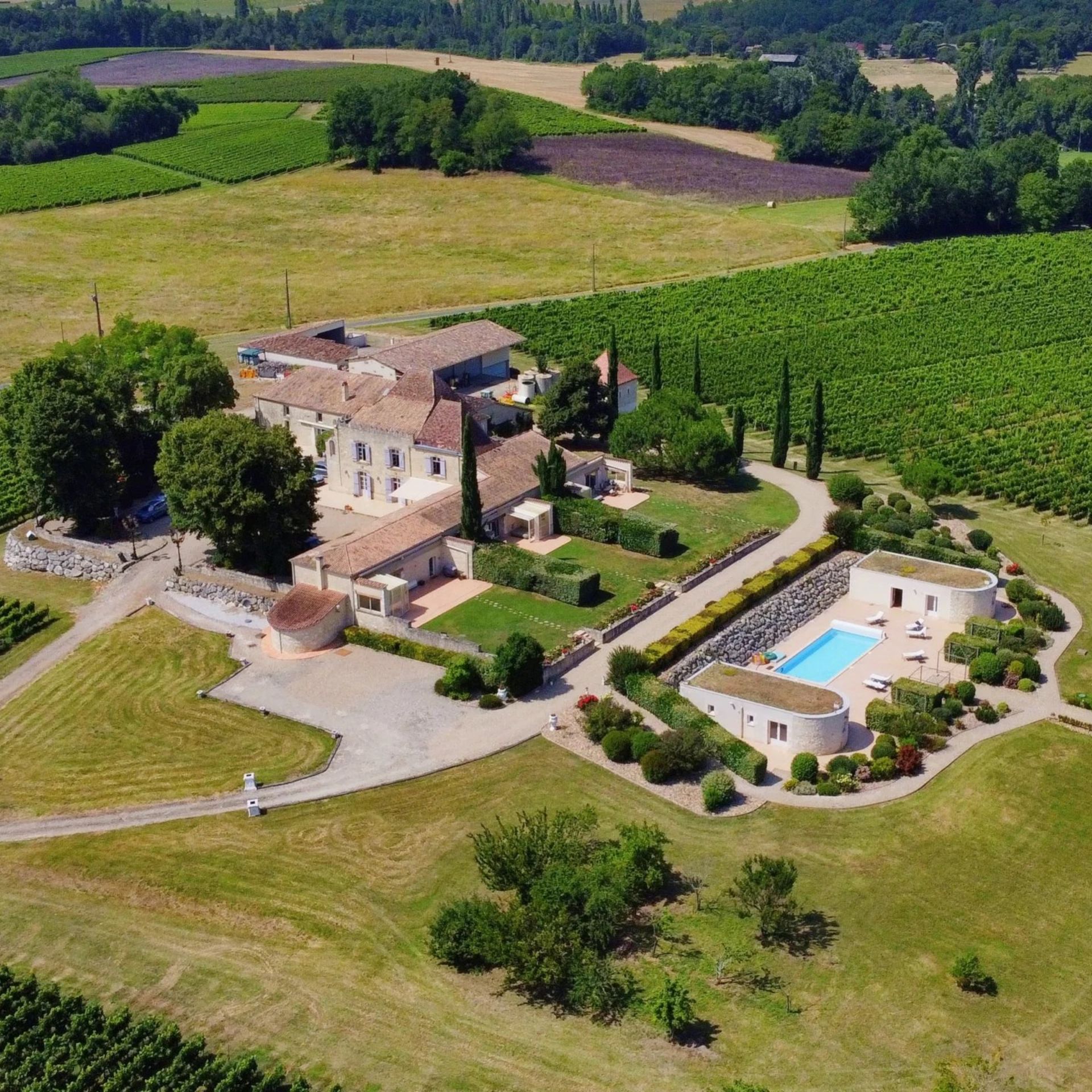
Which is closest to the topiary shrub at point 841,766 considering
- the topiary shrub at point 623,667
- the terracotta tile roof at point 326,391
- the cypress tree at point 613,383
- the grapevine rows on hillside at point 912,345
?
the topiary shrub at point 623,667

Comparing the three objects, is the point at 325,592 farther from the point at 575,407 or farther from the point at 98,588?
the point at 575,407

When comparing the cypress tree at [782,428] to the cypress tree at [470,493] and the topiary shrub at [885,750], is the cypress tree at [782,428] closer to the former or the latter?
the cypress tree at [470,493]

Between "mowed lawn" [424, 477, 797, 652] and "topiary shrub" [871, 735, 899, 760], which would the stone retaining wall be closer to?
"mowed lawn" [424, 477, 797, 652]

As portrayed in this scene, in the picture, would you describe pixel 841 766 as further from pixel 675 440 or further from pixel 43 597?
pixel 43 597

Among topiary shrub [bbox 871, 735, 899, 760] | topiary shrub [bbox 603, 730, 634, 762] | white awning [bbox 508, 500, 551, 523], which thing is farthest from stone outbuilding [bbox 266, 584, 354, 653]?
topiary shrub [bbox 871, 735, 899, 760]

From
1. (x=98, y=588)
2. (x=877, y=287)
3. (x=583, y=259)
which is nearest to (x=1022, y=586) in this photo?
(x=98, y=588)
